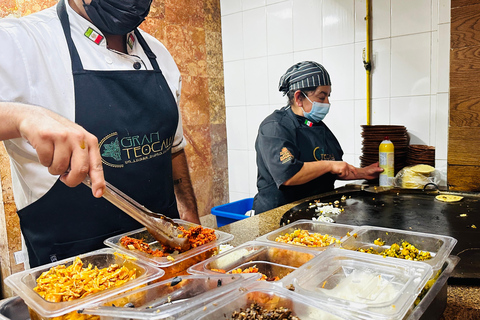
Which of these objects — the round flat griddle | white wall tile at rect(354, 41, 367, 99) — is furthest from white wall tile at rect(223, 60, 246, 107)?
the round flat griddle

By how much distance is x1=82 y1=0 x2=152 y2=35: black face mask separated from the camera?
1.53m

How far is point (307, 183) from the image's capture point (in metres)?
2.75

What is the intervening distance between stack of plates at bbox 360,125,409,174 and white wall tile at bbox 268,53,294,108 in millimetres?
1206

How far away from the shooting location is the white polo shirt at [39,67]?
1369mm

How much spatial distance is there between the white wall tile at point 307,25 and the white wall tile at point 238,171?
1439 millimetres

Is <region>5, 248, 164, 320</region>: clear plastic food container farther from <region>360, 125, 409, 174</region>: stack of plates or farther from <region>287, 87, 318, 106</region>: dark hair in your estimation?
<region>360, 125, 409, 174</region>: stack of plates

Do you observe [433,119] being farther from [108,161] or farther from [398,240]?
[108,161]

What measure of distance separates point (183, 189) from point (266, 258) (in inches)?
32.9

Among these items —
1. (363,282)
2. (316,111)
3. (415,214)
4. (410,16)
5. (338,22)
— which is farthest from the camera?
(338,22)

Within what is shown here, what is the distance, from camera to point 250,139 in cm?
448

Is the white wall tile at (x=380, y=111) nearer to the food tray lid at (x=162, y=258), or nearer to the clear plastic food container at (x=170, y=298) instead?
the food tray lid at (x=162, y=258)

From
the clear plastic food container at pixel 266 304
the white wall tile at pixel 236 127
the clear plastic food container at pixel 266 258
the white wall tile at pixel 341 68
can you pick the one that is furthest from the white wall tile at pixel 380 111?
the clear plastic food container at pixel 266 304

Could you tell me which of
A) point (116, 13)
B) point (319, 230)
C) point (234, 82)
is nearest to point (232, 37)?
point (234, 82)

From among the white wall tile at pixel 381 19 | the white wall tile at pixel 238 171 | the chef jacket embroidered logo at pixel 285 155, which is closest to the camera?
the chef jacket embroidered logo at pixel 285 155
